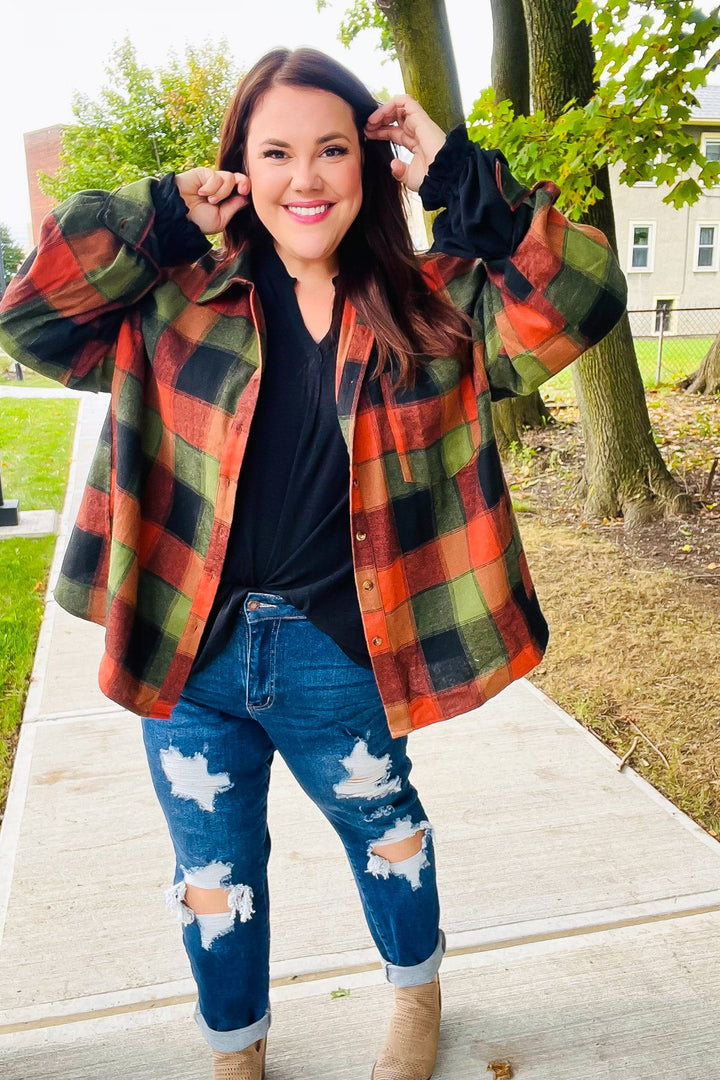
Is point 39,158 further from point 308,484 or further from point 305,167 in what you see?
point 308,484

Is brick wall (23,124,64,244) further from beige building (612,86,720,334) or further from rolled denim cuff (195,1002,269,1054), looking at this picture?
rolled denim cuff (195,1002,269,1054)

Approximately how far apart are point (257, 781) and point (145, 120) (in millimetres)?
27094

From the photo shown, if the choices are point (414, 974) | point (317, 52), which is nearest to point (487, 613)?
point (414, 974)

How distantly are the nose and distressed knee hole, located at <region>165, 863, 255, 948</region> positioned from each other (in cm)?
125

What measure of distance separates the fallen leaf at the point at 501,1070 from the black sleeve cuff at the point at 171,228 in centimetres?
178

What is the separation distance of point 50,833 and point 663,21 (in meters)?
3.88

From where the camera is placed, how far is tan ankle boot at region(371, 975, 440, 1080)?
1988 millimetres

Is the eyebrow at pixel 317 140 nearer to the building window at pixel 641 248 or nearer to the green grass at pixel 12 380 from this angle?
the green grass at pixel 12 380

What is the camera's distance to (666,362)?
53.6ft

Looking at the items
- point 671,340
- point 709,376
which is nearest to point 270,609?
point 709,376

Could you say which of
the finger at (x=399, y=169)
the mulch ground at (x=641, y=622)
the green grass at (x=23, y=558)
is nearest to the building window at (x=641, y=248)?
the green grass at (x=23, y=558)

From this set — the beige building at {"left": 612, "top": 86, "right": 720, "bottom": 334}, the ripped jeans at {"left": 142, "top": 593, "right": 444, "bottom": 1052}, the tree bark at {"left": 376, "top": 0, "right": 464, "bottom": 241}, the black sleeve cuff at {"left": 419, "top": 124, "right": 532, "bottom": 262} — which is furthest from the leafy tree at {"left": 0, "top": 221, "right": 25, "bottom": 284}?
the ripped jeans at {"left": 142, "top": 593, "right": 444, "bottom": 1052}

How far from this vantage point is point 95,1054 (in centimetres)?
208

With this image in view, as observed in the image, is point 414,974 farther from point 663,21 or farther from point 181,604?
point 663,21
